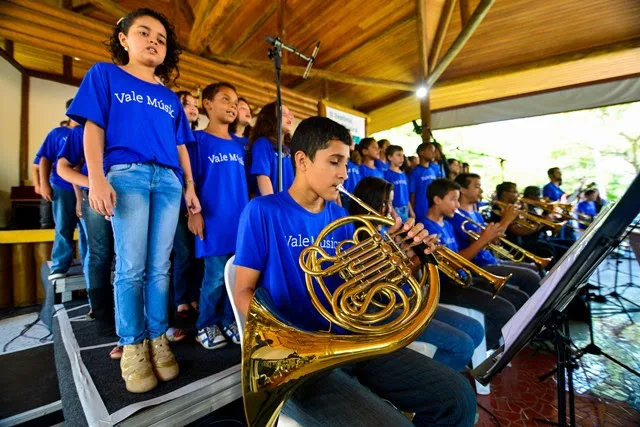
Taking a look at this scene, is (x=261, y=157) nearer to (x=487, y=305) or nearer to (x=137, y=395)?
(x=137, y=395)

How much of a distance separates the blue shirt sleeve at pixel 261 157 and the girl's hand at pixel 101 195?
1.01m

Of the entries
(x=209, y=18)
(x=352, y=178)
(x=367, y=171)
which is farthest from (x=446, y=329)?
(x=209, y=18)

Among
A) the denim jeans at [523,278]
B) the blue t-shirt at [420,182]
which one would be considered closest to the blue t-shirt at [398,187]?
the blue t-shirt at [420,182]

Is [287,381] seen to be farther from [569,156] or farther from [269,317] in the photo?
[569,156]

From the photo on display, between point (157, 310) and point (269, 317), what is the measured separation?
78 cm

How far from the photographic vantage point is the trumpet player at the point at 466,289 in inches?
87.2

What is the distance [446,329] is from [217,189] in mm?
1588

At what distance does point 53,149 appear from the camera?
265 cm

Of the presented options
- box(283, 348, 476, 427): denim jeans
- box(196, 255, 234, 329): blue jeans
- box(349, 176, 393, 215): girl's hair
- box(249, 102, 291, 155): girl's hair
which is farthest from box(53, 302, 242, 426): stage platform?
box(249, 102, 291, 155): girl's hair

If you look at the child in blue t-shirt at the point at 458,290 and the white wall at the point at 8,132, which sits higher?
the white wall at the point at 8,132

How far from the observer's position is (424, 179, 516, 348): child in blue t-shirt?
2.21 meters

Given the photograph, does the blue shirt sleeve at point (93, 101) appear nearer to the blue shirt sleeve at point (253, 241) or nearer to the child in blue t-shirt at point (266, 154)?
the blue shirt sleeve at point (253, 241)

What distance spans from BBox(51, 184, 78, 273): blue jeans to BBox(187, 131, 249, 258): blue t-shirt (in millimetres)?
1703

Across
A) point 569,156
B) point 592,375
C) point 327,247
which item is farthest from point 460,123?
point 569,156
